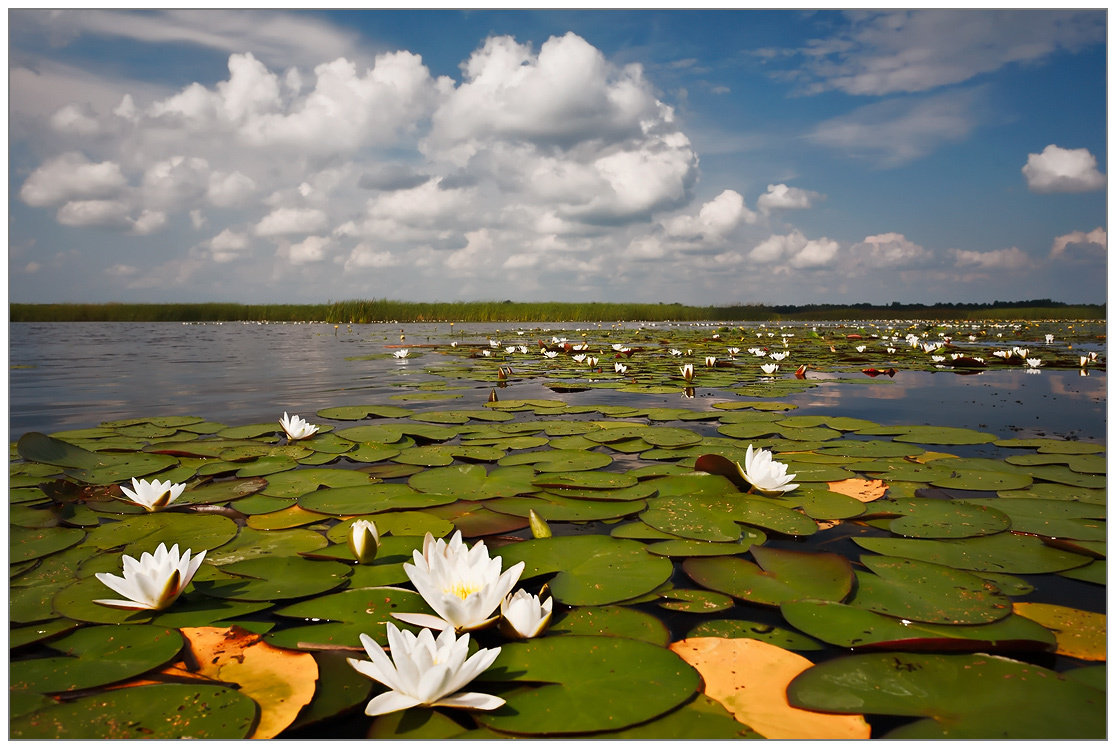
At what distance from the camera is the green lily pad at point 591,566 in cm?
171

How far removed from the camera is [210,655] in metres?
1.44

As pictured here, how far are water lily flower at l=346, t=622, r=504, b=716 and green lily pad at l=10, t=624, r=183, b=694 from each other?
0.64 metres

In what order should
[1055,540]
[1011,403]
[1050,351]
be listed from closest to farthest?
[1055,540]
[1011,403]
[1050,351]

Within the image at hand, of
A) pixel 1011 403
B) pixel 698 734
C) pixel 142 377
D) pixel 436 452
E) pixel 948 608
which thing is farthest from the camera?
pixel 142 377

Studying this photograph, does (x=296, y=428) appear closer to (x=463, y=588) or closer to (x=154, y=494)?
(x=154, y=494)

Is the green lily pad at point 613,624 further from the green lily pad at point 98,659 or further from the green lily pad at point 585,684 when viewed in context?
the green lily pad at point 98,659

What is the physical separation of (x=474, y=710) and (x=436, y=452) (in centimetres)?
233

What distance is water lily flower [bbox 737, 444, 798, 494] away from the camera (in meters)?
2.51

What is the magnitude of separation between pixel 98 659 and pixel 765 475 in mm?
2362

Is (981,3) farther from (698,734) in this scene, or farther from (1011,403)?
(1011,403)

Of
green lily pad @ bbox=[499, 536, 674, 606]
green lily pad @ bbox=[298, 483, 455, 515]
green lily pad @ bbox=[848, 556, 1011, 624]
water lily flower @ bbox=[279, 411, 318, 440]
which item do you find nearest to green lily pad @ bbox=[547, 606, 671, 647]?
green lily pad @ bbox=[499, 536, 674, 606]

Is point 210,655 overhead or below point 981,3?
below

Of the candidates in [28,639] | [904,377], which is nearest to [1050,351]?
[904,377]

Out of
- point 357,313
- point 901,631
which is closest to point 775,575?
point 901,631
